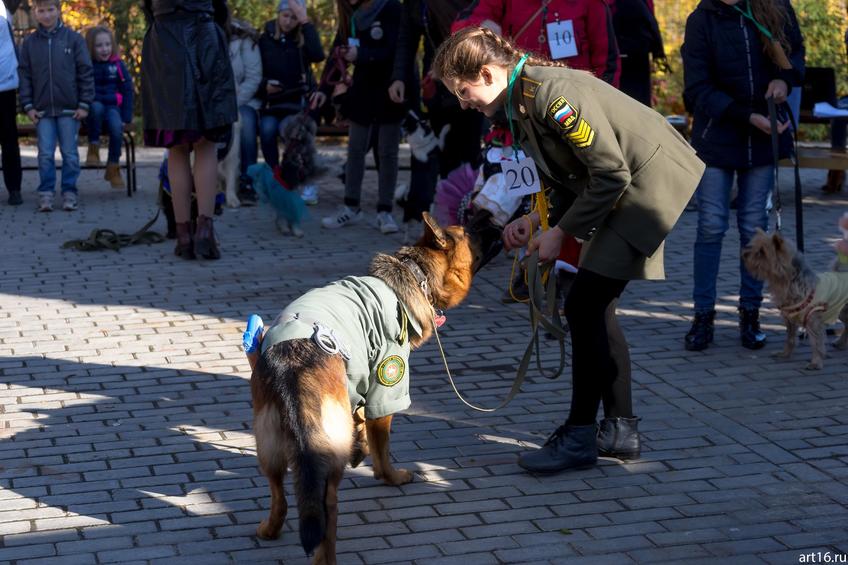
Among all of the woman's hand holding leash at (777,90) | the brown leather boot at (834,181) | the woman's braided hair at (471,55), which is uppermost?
the woman's braided hair at (471,55)

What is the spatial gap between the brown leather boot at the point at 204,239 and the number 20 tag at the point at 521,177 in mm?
2935

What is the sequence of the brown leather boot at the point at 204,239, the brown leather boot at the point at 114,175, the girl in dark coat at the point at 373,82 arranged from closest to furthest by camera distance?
the brown leather boot at the point at 204,239 < the girl in dark coat at the point at 373,82 < the brown leather boot at the point at 114,175

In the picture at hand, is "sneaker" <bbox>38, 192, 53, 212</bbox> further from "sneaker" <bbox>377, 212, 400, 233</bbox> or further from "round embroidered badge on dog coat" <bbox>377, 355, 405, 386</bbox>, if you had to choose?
"round embroidered badge on dog coat" <bbox>377, 355, 405, 386</bbox>

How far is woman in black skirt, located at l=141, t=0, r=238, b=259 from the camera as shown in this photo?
8.52 metres

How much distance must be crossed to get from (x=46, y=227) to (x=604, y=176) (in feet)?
24.0

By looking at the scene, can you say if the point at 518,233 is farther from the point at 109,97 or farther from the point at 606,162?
the point at 109,97

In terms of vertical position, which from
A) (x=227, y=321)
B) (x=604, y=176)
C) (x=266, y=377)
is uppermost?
(x=604, y=176)

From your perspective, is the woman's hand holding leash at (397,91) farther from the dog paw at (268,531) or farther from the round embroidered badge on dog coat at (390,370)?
the dog paw at (268,531)

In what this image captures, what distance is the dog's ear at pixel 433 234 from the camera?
15.3 ft

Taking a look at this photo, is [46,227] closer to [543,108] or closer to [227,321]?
[227,321]

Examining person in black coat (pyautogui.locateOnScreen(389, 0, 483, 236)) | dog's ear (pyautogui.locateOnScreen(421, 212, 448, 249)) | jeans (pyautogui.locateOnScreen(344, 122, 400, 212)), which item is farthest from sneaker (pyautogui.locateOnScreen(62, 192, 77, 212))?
dog's ear (pyautogui.locateOnScreen(421, 212, 448, 249))

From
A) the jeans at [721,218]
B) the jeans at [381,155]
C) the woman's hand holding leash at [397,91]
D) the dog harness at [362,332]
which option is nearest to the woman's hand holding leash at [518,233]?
the dog harness at [362,332]

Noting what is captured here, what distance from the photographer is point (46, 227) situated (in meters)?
10.3

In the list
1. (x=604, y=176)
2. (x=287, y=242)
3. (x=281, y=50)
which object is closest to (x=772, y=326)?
(x=604, y=176)
